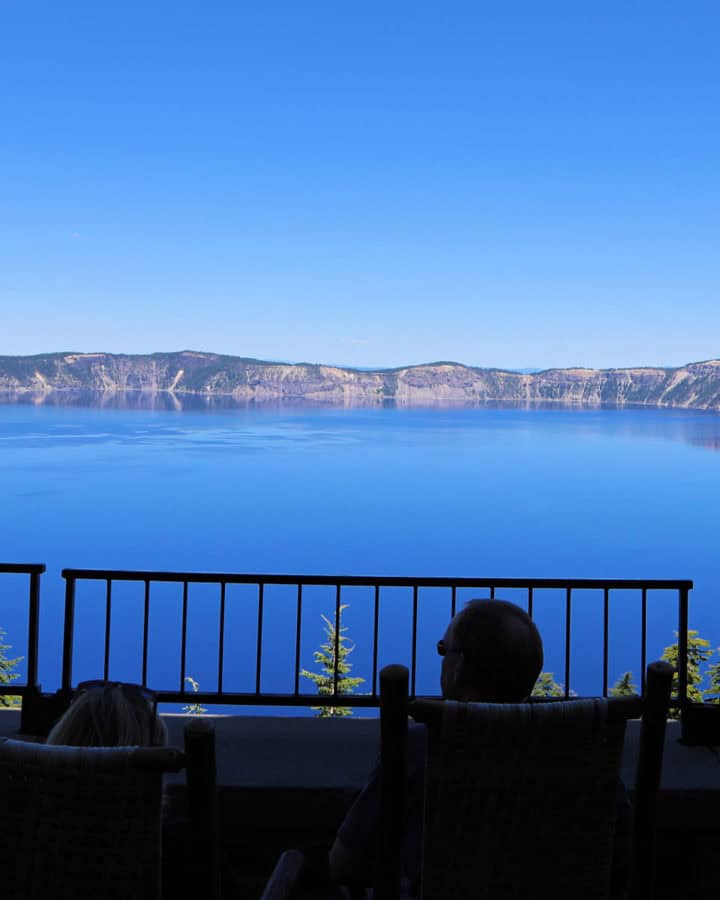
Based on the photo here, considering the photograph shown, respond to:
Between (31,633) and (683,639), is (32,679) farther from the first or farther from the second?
(683,639)

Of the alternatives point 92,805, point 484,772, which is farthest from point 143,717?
point 484,772

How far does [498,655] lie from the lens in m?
1.72

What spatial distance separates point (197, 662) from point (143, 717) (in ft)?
343

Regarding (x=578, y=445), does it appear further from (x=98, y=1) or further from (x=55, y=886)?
(x=55, y=886)

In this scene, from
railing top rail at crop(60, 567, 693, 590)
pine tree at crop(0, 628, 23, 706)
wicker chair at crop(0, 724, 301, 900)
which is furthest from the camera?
pine tree at crop(0, 628, 23, 706)

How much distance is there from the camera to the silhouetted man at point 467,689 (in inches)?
67.7

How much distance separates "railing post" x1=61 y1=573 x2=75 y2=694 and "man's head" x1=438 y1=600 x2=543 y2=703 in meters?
3.26

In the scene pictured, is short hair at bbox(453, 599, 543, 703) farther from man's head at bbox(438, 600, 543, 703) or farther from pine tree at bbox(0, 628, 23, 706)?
pine tree at bbox(0, 628, 23, 706)

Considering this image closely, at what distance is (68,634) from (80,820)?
3.83 metres

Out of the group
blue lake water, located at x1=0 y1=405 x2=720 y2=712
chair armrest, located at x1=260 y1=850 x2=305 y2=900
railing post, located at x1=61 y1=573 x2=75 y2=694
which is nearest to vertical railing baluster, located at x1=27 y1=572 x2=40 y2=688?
railing post, located at x1=61 y1=573 x2=75 y2=694

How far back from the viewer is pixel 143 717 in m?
1.49

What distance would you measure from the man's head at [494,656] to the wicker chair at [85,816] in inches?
22.9

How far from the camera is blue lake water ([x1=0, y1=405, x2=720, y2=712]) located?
300ft

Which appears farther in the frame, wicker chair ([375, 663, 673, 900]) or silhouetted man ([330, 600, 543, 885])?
silhouetted man ([330, 600, 543, 885])
